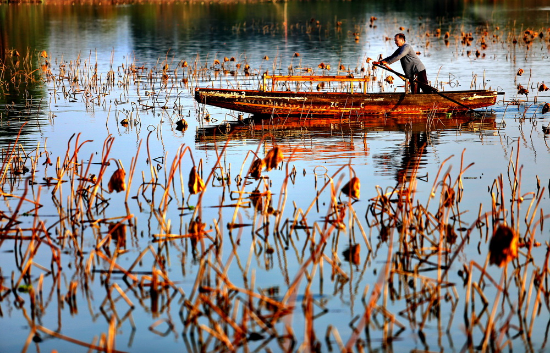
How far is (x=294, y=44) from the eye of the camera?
141ft

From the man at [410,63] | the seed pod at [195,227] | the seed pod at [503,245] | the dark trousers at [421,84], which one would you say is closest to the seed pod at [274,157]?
the seed pod at [195,227]

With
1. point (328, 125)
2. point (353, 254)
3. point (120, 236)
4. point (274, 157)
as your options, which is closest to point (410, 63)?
point (328, 125)

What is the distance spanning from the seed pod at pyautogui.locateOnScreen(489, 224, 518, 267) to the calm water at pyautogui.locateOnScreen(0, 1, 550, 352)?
78cm

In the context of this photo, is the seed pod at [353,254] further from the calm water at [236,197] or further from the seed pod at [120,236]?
the seed pod at [120,236]

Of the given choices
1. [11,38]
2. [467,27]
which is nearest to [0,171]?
[11,38]

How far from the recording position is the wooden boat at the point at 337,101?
1845 centimetres

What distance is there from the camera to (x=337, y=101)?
742 inches

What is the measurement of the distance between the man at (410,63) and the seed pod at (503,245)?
1236cm

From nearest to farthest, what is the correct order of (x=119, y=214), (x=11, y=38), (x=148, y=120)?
(x=119, y=214) < (x=148, y=120) < (x=11, y=38)

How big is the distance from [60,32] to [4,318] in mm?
44238

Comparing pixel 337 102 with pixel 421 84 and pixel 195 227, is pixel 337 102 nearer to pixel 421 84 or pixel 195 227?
pixel 421 84

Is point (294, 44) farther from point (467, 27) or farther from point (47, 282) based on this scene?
point (47, 282)

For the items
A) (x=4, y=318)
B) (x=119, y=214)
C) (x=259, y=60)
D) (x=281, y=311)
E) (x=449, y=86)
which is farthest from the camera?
(x=259, y=60)

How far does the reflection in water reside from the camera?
14.7m
